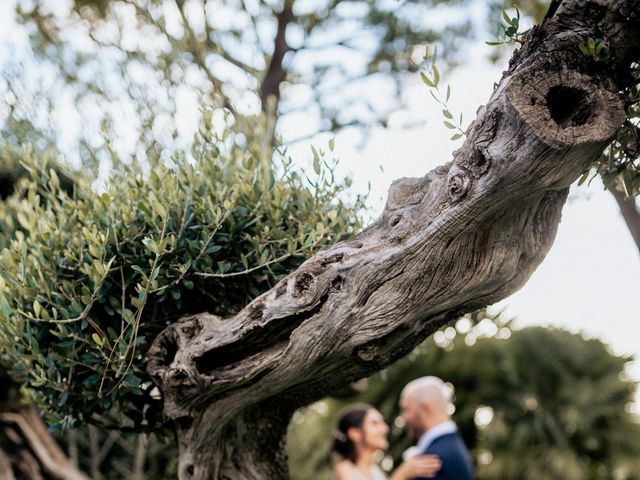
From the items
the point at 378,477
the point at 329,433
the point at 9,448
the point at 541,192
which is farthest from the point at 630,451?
the point at 541,192

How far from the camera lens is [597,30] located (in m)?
2.65

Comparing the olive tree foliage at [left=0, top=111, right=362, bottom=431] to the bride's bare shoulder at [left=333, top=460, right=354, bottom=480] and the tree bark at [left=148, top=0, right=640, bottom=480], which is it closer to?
the tree bark at [left=148, top=0, right=640, bottom=480]

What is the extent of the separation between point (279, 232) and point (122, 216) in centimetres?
90

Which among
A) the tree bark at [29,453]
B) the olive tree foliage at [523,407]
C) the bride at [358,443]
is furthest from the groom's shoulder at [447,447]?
the olive tree foliage at [523,407]

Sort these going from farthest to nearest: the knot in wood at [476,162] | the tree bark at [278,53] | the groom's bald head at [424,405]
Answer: the tree bark at [278,53] → the groom's bald head at [424,405] → the knot in wood at [476,162]

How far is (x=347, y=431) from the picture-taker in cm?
685

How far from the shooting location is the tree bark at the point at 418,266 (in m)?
2.57

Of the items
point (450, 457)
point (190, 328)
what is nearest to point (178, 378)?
point (190, 328)

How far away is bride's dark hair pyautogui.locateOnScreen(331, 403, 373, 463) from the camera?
680cm

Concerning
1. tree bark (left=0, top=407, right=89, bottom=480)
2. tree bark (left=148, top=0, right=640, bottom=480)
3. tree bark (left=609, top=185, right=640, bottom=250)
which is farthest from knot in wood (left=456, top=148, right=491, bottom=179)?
tree bark (left=0, top=407, right=89, bottom=480)

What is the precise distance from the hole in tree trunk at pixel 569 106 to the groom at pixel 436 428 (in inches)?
164

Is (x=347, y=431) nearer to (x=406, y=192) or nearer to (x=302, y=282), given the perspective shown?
(x=302, y=282)

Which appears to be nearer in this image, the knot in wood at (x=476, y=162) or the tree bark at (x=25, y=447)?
the knot in wood at (x=476, y=162)

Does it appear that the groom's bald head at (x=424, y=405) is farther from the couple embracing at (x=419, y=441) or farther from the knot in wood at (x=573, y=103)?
the knot in wood at (x=573, y=103)
